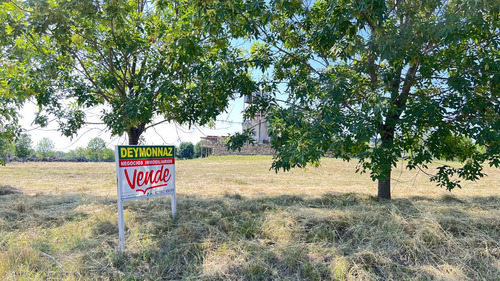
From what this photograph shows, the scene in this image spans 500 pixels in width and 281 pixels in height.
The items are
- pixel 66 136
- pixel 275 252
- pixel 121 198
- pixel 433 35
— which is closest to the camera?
pixel 275 252

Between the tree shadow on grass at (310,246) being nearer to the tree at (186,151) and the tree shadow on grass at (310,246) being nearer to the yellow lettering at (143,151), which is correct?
the yellow lettering at (143,151)

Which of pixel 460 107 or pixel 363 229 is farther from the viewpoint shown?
pixel 460 107

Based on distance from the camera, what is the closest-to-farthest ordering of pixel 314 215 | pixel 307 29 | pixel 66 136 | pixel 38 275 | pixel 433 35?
pixel 38 275 < pixel 433 35 < pixel 314 215 < pixel 307 29 < pixel 66 136

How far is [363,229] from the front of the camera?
13.8 feet

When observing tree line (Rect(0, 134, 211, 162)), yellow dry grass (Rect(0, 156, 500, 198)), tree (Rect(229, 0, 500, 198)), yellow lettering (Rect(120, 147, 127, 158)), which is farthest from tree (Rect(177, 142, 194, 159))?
yellow lettering (Rect(120, 147, 127, 158))

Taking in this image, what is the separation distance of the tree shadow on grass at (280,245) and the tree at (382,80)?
988 millimetres

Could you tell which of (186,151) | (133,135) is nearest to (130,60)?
(133,135)

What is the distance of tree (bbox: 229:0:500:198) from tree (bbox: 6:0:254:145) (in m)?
0.95

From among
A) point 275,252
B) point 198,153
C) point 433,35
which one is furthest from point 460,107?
point 198,153

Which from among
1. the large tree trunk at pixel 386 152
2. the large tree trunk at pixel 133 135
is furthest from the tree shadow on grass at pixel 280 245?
the large tree trunk at pixel 133 135

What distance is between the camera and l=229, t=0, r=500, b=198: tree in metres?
4.32

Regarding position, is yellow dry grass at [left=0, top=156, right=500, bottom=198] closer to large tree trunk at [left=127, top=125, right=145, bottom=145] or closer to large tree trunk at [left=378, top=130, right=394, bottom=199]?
large tree trunk at [left=378, top=130, right=394, bottom=199]

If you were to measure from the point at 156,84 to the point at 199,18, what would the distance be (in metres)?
1.40

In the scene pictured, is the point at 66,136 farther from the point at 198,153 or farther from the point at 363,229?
the point at 198,153
